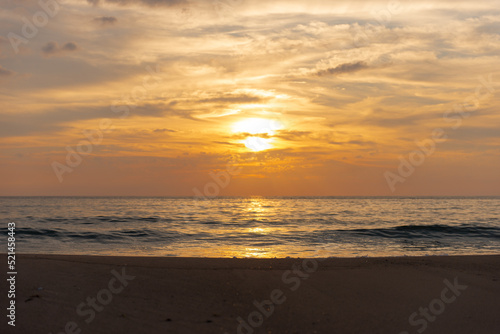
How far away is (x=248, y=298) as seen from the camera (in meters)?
8.23

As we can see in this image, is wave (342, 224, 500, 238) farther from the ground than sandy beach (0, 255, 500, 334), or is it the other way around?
wave (342, 224, 500, 238)

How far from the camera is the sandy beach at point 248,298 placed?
6.75 meters

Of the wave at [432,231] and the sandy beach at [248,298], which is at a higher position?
the wave at [432,231]

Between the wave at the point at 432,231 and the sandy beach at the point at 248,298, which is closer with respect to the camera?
the sandy beach at the point at 248,298

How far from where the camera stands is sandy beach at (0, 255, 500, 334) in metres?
6.75

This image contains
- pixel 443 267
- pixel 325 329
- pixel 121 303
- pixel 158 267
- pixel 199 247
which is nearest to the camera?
pixel 325 329

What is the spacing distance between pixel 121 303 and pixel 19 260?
15.9 feet

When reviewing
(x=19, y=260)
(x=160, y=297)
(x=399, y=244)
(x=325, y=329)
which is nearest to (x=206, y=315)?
(x=160, y=297)

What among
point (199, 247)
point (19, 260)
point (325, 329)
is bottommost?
point (325, 329)

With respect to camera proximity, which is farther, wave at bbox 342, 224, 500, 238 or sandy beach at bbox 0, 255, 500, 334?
wave at bbox 342, 224, 500, 238

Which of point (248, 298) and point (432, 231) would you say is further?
point (432, 231)

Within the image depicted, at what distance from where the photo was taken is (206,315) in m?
7.12

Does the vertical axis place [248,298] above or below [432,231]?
below

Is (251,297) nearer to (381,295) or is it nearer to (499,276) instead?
(381,295)
